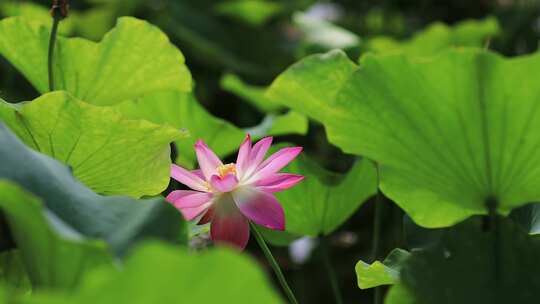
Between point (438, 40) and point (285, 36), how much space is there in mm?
613

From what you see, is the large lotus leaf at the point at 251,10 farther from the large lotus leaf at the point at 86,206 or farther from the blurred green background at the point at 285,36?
the large lotus leaf at the point at 86,206

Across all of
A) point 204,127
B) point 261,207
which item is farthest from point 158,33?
point 261,207

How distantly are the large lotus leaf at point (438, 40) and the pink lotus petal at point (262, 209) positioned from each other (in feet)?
1.75

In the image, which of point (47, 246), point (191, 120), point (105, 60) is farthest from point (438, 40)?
point (47, 246)

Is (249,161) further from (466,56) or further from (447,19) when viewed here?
(447,19)

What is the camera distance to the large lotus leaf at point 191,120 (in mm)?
750

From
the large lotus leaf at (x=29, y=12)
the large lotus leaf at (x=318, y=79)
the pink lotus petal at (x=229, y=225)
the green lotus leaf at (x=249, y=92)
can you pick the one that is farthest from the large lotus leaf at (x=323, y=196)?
the large lotus leaf at (x=29, y=12)

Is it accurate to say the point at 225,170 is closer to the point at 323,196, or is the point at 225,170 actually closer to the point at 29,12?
the point at 323,196

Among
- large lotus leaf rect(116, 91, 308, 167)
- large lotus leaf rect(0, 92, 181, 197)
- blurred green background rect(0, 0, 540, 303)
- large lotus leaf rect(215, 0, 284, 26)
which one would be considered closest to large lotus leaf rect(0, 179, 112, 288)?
large lotus leaf rect(0, 92, 181, 197)

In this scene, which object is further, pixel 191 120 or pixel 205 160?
pixel 191 120

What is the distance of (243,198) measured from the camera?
49 centimetres

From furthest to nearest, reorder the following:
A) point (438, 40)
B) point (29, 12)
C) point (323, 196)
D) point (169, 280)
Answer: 1. point (29, 12)
2. point (438, 40)
3. point (323, 196)
4. point (169, 280)

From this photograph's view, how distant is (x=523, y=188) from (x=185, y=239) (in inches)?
9.9

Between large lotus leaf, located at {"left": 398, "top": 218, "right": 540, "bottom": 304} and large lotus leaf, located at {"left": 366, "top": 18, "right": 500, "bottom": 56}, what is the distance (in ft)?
1.58
